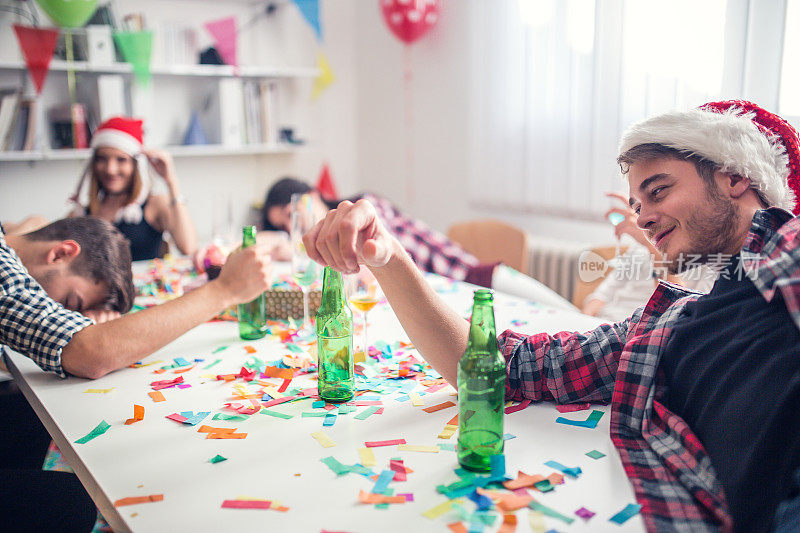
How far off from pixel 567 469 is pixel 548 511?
12 cm

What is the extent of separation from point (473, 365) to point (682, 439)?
34cm

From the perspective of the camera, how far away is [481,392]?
943 mm

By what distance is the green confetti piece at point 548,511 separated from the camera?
0.81 metres

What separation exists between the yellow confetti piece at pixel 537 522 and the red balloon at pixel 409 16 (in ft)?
11.7

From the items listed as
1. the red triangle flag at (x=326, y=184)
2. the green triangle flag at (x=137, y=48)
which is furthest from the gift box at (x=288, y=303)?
the red triangle flag at (x=326, y=184)

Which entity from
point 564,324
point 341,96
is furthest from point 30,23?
point 564,324

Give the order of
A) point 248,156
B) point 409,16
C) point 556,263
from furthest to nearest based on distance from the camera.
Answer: point 248,156 → point 409,16 → point 556,263

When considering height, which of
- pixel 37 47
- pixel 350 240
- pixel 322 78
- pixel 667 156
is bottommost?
pixel 350 240

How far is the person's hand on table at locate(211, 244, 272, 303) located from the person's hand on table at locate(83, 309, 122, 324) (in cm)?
35

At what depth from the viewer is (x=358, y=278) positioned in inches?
57.8

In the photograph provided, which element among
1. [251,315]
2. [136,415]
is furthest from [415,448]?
[251,315]

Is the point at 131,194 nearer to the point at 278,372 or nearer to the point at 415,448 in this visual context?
the point at 278,372

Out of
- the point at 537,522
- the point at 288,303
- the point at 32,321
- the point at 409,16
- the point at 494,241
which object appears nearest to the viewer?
the point at 537,522

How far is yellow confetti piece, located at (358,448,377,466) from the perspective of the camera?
0.96m
